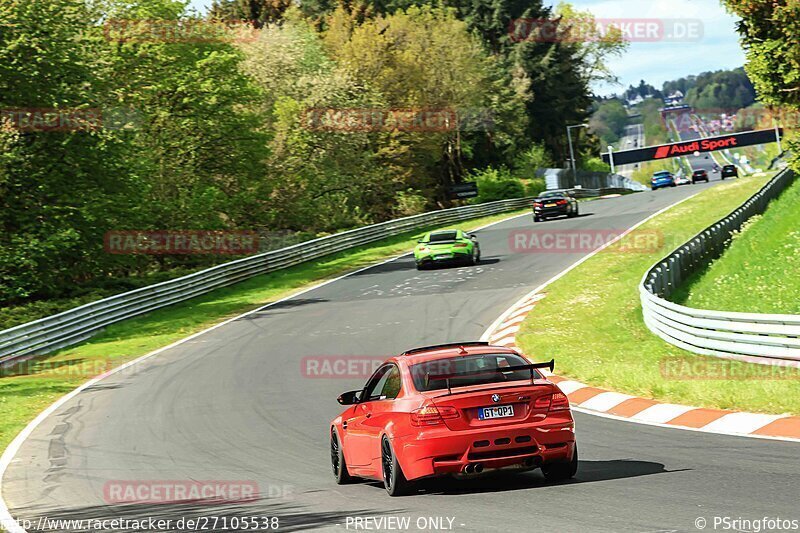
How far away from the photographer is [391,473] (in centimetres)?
980

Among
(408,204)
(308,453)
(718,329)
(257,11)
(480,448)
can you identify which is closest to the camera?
(480,448)

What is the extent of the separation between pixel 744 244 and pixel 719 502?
2677 cm

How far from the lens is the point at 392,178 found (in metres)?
61.6

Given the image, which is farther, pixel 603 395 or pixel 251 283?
pixel 251 283

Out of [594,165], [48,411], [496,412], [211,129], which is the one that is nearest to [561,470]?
[496,412]

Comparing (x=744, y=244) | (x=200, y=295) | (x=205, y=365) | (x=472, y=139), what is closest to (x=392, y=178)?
(x=472, y=139)

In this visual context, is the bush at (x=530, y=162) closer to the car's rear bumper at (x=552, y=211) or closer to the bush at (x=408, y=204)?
the bush at (x=408, y=204)

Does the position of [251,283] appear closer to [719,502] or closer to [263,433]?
[263,433]

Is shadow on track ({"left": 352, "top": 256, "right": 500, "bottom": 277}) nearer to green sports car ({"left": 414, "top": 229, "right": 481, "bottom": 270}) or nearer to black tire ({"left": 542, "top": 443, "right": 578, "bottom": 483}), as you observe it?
green sports car ({"left": 414, "top": 229, "right": 481, "bottom": 270})

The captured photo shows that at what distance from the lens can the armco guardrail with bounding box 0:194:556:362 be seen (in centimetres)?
2719

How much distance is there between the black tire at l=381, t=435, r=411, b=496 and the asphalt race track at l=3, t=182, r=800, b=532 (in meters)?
0.10

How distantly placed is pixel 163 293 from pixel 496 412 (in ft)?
87.7

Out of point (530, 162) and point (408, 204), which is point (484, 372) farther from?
point (530, 162)

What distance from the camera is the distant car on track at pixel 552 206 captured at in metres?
50.0
